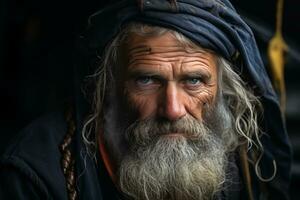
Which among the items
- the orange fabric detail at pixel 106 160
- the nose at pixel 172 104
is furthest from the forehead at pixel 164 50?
the orange fabric detail at pixel 106 160

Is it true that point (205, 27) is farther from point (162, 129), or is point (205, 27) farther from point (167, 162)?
point (167, 162)

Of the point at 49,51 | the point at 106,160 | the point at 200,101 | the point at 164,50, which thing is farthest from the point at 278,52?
the point at 49,51

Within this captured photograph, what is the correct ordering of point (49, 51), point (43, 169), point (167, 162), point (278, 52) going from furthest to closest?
point (49, 51)
point (278, 52)
point (167, 162)
point (43, 169)

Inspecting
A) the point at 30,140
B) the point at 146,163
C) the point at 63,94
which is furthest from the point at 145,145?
the point at 63,94

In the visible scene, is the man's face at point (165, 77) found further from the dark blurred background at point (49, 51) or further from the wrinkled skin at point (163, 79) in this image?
the dark blurred background at point (49, 51)

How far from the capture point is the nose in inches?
93.6

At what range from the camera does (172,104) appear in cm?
238

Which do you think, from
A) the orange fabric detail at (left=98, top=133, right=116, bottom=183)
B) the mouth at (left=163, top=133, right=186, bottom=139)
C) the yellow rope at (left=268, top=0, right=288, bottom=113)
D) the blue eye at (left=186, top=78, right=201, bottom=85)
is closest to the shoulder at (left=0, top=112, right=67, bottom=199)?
the orange fabric detail at (left=98, top=133, right=116, bottom=183)

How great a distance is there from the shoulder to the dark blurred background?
1.14ft

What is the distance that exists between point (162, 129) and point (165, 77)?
207mm

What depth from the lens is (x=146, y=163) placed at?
249 centimetres

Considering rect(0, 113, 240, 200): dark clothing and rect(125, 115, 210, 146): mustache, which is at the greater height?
rect(125, 115, 210, 146): mustache

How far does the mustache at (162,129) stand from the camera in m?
2.42

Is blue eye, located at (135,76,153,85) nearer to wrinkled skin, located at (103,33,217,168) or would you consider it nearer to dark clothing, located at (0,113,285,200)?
wrinkled skin, located at (103,33,217,168)
